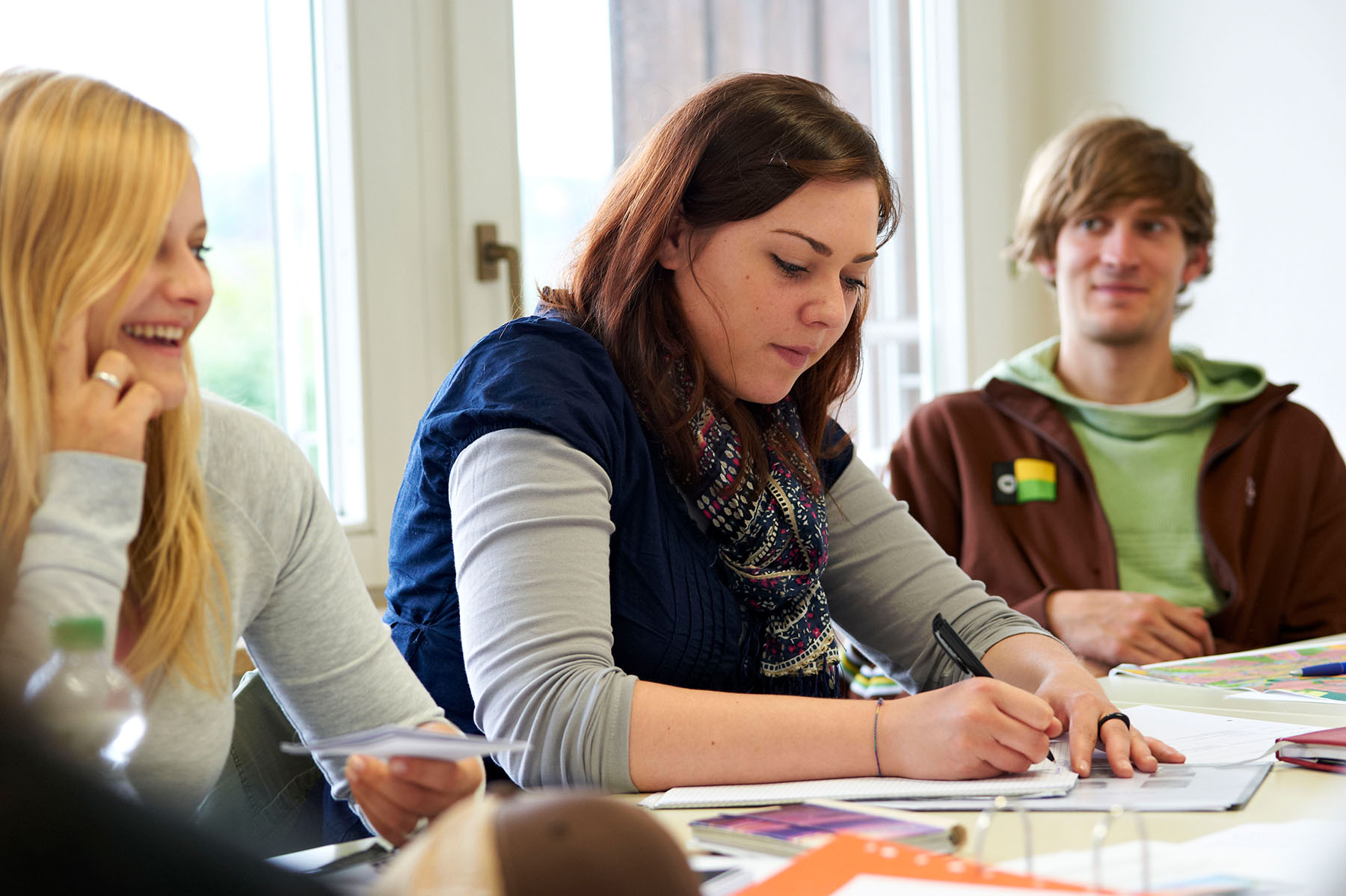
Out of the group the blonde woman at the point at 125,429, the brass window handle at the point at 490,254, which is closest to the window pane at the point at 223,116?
the brass window handle at the point at 490,254

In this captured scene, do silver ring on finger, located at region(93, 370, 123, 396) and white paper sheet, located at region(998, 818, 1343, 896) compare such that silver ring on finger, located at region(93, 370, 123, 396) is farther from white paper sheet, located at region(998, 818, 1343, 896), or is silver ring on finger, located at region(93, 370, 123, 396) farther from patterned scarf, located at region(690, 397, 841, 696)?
white paper sheet, located at region(998, 818, 1343, 896)

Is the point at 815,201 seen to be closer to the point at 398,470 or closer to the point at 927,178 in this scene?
the point at 398,470

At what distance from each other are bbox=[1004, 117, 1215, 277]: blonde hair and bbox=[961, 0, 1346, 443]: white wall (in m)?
0.68

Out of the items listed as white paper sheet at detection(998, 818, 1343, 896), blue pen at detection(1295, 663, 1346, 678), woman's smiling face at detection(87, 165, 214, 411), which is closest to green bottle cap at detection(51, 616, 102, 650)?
woman's smiling face at detection(87, 165, 214, 411)

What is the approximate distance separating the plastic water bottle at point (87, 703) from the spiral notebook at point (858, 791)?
1.21ft

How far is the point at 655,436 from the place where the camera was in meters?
1.22

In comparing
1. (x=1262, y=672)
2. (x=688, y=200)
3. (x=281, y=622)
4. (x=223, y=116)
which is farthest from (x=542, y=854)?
(x=223, y=116)

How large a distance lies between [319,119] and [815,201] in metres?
1.23

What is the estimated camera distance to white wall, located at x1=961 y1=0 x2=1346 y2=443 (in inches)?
107

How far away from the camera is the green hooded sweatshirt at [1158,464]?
1997mm

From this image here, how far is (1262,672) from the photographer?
1.40m

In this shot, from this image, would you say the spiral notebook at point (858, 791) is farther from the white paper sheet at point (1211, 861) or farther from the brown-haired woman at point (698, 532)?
the white paper sheet at point (1211, 861)

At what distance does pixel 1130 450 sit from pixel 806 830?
60.5 inches

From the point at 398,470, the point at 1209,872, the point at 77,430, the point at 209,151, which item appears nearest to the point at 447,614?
the point at 77,430
